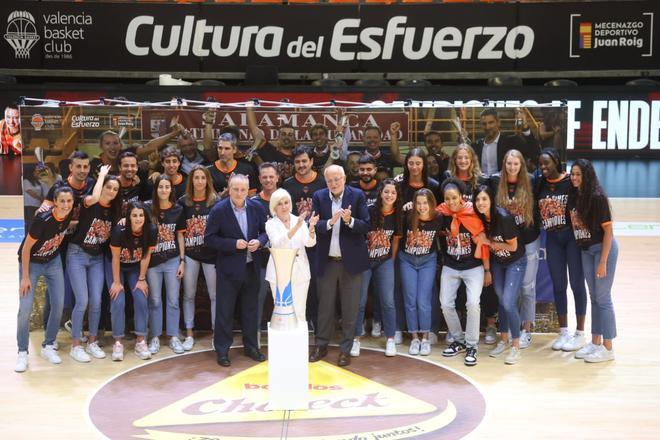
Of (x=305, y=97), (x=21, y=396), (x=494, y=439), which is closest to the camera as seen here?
(x=494, y=439)

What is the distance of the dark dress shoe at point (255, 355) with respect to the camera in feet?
25.2

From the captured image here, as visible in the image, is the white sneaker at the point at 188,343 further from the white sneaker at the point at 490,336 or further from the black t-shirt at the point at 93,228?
the white sneaker at the point at 490,336

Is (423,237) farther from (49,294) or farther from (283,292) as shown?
(49,294)

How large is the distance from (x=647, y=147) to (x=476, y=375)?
464 inches

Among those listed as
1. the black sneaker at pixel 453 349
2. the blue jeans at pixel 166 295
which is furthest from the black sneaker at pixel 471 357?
the blue jeans at pixel 166 295

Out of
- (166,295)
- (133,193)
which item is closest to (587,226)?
(166,295)

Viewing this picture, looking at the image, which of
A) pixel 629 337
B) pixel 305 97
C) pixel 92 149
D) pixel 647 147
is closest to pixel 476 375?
pixel 629 337

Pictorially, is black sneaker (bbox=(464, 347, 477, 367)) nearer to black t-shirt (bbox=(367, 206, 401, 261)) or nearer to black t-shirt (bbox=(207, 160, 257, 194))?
black t-shirt (bbox=(367, 206, 401, 261))

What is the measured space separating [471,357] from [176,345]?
2701mm

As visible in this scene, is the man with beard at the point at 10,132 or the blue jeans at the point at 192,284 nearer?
the blue jeans at the point at 192,284

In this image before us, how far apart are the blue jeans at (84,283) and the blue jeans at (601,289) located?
4.34 m

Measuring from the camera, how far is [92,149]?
327 inches

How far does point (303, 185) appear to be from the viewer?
8.12 meters

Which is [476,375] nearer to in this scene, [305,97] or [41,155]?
[41,155]
